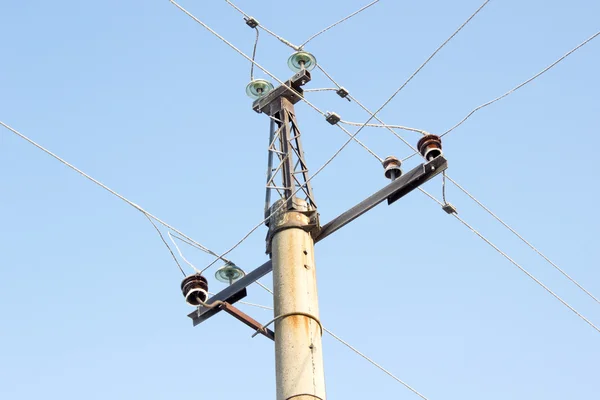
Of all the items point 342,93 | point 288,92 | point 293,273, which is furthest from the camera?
point 342,93

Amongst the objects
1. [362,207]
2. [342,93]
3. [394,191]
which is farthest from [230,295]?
[342,93]

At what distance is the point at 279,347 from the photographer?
25.6 feet

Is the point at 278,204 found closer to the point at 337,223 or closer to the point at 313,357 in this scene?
the point at 337,223

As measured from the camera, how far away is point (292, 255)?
27.4 feet

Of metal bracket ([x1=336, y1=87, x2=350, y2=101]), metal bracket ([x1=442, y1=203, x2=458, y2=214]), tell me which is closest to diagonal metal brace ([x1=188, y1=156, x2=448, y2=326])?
metal bracket ([x1=442, y1=203, x2=458, y2=214])

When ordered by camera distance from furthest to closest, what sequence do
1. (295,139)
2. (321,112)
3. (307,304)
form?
(321,112) → (295,139) → (307,304)

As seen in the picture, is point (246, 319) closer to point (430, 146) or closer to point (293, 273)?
point (293, 273)

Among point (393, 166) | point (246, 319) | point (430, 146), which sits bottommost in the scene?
point (246, 319)

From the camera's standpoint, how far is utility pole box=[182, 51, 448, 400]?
301 inches

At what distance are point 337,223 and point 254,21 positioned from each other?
11.8 ft

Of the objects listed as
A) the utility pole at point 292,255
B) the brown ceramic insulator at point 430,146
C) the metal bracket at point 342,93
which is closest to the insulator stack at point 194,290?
the utility pole at point 292,255

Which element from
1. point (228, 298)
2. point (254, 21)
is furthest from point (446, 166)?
point (254, 21)

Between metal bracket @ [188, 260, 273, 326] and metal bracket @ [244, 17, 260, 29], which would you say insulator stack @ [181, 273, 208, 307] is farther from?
metal bracket @ [244, 17, 260, 29]

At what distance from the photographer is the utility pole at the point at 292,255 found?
7.65 m
